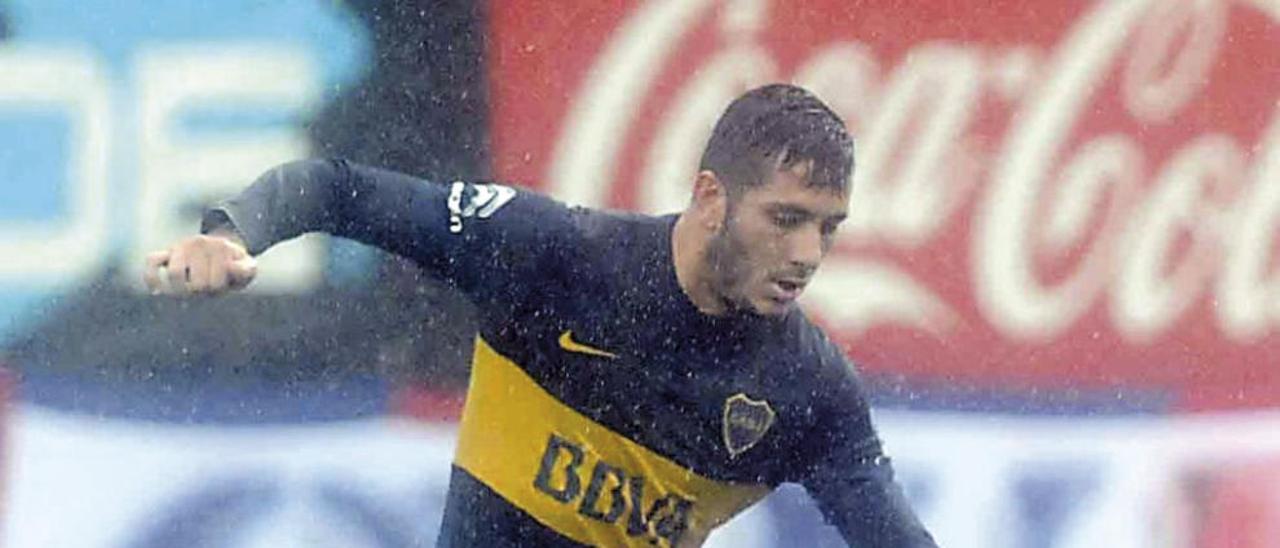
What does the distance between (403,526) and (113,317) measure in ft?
1.82

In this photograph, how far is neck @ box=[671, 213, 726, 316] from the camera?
331 centimetres

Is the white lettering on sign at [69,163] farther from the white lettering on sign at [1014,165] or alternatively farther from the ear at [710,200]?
the ear at [710,200]

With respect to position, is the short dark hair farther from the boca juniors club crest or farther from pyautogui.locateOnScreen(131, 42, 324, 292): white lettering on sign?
pyautogui.locateOnScreen(131, 42, 324, 292): white lettering on sign

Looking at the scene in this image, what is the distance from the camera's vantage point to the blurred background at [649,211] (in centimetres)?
405

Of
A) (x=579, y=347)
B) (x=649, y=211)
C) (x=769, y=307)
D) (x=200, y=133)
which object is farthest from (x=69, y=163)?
(x=769, y=307)

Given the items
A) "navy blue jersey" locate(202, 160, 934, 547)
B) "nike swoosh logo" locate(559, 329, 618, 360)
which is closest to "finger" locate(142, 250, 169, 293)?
"navy blue jersey" locate(202, 160, 934, 547)

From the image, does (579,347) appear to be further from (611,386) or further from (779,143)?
(779,143)

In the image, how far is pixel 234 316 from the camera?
4125 millimetres

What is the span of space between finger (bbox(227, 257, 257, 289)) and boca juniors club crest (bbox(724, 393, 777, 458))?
790mm

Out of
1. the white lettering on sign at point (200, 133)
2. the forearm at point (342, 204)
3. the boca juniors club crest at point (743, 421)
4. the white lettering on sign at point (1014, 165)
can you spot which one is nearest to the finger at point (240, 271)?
the forearm at point (342, 204)

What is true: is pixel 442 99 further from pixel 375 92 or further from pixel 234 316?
pixel 234 316

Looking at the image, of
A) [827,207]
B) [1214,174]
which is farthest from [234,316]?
[1214,174]

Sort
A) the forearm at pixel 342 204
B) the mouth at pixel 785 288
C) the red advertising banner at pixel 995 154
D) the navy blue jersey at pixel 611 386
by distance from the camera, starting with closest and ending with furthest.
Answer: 1. the forearm at pixel 342 204
2. the mouth at pixel 785 288
3. the navy blue jersey at pixel 611 386
4. the red advertising banner at pixel 995 154

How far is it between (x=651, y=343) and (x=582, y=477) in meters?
0.21
